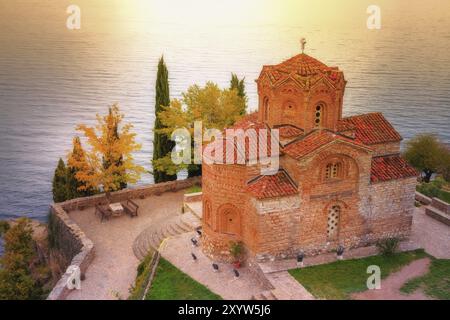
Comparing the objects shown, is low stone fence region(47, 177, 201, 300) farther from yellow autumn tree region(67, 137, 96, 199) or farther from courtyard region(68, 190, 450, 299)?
yellow autumn tree region(67, 137, 96, 199)

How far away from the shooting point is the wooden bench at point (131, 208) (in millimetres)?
35094

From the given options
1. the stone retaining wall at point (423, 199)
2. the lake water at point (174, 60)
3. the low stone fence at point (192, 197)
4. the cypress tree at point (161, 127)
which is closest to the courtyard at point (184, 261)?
the low stone fence at point (192, 197)

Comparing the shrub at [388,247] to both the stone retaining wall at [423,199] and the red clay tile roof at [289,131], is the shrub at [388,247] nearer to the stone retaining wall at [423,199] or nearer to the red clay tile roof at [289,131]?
the red clay tile roof at [289,131]

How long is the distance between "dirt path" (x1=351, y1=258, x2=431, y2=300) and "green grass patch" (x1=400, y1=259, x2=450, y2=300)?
25 cm

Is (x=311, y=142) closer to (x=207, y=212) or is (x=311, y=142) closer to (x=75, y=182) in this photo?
(x=207, y=212)

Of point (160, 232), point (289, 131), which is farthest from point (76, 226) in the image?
point (289, 131)

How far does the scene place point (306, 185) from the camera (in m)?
26.0

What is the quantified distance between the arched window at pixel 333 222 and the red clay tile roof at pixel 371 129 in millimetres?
4225

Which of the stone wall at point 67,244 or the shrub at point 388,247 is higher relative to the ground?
the shrub at point 388,247

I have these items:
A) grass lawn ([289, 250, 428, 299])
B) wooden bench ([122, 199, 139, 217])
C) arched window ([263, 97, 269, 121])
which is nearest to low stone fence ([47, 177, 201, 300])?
wooden bench ([122, 199, 139, 217])

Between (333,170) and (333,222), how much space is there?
116 inches

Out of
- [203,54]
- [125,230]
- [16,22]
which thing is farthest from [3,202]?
[16,22]

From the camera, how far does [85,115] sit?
81688 mm

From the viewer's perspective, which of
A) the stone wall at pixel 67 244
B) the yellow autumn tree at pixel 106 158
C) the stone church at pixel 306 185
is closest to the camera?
the stone church at pixel 306 185
